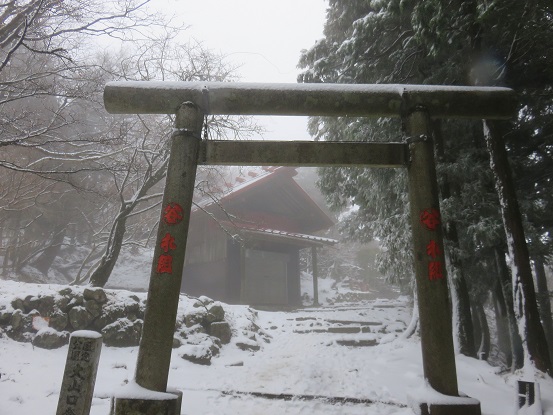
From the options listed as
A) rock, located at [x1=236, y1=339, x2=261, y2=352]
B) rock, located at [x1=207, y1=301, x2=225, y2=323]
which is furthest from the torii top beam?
rock, located at [x1=236, y1=339, x2=261, y2=352]

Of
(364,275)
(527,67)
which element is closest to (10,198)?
(527,67)

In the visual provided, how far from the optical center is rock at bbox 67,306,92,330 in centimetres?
755

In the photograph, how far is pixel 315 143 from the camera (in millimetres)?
3857

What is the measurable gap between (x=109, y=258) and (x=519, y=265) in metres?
9.28

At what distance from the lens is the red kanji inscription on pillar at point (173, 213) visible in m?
3.46

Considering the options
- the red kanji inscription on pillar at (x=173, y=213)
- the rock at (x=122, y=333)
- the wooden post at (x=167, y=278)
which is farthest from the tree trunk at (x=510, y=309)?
the rock at (x=122, y=333)

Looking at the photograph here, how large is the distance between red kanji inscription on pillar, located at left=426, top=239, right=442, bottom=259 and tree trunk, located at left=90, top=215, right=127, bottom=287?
8276mm

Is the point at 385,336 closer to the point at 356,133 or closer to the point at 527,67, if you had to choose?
the point at 356,133

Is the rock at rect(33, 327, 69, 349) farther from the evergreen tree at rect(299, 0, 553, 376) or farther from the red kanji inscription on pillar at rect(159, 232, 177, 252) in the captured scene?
the evergreen tree at rect(299, 0, 553, 376)

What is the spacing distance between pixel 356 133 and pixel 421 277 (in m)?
6.07

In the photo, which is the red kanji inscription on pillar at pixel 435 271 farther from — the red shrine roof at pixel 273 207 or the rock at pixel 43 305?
the red shrine roof at pixel 273 207

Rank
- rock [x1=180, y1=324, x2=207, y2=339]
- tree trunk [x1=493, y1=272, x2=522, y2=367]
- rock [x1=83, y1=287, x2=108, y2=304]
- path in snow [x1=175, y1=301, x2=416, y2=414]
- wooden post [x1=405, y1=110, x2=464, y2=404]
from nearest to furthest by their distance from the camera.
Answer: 1. wooden post [x1=405, y1=110, x2=464, y2=404]
2. path in snow [x1=175, y1=301, x2=416, y2=414]
3. rock [x1=83, y1=287, x2=108, y2=304]
4. rock [x1=180, y1=324, x2=207, y2=339]
5. tree trunk [x1=493, y1=272, x2=522, y2=367]

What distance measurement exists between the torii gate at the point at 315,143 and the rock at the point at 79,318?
5517 millimetres

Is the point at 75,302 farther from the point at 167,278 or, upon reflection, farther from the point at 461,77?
the point at 461,77
